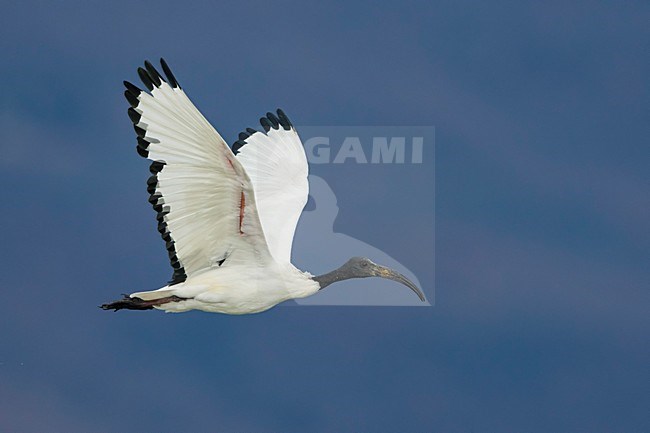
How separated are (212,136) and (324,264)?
3389 mm

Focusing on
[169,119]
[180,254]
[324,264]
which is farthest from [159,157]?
[324,264]

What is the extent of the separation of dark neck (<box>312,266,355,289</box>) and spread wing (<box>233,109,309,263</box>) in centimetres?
60

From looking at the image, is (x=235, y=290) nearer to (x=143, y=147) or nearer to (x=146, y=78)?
(x=143, y=147)

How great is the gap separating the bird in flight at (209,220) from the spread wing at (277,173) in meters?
0.02

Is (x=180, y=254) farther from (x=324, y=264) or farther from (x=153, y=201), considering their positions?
(x=324, y=264)

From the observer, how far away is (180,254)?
43.7ft

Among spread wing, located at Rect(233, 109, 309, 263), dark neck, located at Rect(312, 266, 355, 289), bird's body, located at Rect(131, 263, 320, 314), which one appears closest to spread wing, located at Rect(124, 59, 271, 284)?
bird's body, located at Rect(131, 263, 320, 314)

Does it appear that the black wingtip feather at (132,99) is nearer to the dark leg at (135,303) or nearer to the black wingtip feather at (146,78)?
the black wingtip feather at (146,78)

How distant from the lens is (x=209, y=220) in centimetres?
1301

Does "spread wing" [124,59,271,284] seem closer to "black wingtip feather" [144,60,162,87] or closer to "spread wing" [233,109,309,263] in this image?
"black wingtip feather" [144,60,162,87]

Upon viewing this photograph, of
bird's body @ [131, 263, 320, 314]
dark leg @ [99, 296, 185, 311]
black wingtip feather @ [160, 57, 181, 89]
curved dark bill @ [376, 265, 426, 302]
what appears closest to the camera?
black wingtip feather @ [160, 57, 181, 89]

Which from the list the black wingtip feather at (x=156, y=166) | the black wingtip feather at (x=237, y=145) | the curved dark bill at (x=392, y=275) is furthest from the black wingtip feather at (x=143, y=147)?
the curved dark bill at (x=392, y=275)

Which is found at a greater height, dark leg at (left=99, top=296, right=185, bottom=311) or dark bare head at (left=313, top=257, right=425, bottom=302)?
dark bare head at (left=313, top=257, right=425, bottom=302)

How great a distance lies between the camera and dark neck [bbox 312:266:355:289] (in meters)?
14.1
